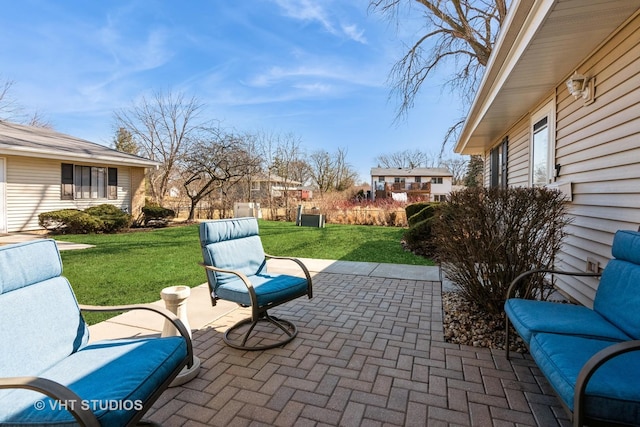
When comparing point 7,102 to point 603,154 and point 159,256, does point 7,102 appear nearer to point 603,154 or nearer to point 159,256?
point 159,256

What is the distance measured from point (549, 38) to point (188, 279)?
5395 mm

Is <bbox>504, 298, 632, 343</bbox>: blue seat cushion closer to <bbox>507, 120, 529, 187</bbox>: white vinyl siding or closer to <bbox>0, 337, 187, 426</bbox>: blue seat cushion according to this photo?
<bbox>0, 337, 187, 426</bbox>: blue seat cushion

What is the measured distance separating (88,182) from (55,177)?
1.05 m

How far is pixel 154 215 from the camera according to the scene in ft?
42.2

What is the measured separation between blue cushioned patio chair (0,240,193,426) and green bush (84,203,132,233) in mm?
10128

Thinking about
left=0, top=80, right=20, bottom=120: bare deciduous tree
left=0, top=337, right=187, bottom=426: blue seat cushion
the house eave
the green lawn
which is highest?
left=0, top=80, right=20, bottom=120: bare deciduous tree

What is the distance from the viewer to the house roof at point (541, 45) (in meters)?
2.63

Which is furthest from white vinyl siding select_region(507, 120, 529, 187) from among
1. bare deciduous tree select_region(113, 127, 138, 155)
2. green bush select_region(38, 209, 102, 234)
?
bare deciduous tree select_region(113, 127, 138, 155)

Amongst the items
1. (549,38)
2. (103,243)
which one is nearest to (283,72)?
(103,243)

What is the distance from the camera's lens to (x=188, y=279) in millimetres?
5129

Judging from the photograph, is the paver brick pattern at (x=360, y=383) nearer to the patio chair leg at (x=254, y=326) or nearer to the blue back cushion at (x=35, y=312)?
the patio chair leg at (x=254, y=326)

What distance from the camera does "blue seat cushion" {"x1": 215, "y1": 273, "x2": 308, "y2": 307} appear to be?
2846 millimetres

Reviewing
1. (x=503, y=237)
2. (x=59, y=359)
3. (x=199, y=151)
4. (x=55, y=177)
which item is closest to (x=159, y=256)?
(x=59, y=359)

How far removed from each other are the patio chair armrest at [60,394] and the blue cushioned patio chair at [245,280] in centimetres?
152
